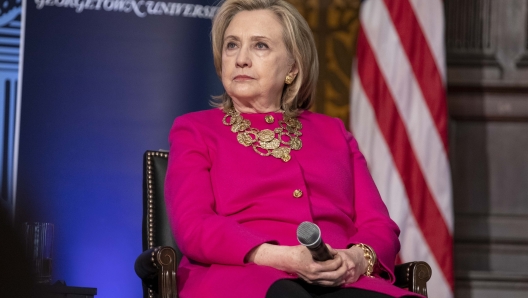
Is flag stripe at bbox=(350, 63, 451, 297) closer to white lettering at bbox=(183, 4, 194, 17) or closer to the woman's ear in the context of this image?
white lettering at bbox=(183, 4, 194, 17)

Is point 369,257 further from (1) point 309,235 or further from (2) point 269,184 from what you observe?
(1) point 309,235

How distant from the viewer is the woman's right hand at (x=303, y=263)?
5.46 feet

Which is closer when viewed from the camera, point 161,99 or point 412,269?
point 412,269

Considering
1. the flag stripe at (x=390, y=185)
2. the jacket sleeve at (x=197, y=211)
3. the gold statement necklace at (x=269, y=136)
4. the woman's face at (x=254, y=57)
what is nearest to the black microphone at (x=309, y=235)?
the jacket sleeve at (x=197, y=211)

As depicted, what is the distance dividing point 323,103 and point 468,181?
3.15ft

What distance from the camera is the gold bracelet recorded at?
74.1 inches

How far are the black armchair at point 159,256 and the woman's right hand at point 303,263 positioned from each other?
245mm

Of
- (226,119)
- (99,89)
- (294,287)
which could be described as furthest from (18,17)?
(294,287)

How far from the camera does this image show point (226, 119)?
2.17 m

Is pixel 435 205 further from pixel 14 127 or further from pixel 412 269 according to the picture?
pixel 14 127

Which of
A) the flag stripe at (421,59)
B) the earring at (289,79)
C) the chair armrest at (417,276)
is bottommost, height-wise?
the chair armrest at (417,276)

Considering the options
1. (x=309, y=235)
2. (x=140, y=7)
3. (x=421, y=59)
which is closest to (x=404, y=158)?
(x=421, y=59)

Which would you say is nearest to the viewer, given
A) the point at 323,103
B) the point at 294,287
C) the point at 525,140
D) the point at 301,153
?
the point at 294,287

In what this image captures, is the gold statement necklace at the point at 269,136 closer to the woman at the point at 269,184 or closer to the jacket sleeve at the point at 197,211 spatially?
the woman at the point at 269,184
